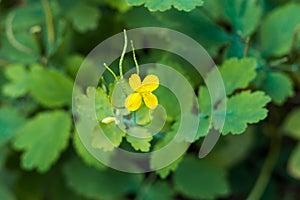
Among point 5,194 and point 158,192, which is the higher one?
point 158,192

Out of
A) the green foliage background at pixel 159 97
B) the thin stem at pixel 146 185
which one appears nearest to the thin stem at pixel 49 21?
the green foliage background at pixel 159 97

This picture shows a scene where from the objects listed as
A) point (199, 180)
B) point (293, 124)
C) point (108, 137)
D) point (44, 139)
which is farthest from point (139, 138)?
point (293, 124)

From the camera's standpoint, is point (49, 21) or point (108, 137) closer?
point (108, 137)

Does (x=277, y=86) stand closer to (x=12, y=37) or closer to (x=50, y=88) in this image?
(x=50, y=88)

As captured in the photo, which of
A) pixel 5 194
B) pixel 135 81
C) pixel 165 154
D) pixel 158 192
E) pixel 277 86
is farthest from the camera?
pixel 5 194

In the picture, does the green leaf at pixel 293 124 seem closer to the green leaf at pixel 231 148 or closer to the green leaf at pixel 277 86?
the green leaf at pixel 231 148

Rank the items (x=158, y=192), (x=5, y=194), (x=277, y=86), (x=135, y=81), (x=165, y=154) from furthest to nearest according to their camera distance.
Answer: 1. (x=5, y=194)
2. (x=158, y=192)
3. (x=277, y=86)
4. (x=165, y=154)
5. (x=135, y=81)

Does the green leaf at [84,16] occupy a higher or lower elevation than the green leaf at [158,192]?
higher
